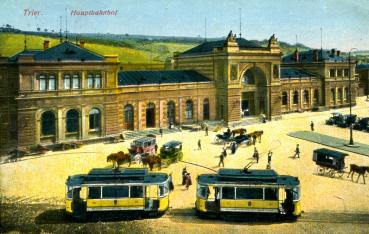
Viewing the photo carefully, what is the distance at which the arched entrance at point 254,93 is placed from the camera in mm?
53688

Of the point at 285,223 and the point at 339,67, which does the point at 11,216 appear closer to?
the point at 285,223

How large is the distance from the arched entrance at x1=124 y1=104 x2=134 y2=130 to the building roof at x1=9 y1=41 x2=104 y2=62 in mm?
6733

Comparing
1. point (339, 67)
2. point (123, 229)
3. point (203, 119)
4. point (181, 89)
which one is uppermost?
point (339, 67)

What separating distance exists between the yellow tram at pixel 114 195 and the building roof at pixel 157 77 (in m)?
23.3

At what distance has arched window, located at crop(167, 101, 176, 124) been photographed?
153 feet

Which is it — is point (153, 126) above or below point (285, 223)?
above

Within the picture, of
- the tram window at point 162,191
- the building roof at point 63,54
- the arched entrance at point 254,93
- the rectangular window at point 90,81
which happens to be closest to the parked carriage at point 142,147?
the rectangular window at point 90,81

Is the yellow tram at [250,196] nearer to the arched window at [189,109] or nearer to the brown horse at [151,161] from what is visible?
the brown horse at [151,161]

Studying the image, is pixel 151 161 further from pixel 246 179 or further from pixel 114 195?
A: pixel 246 179

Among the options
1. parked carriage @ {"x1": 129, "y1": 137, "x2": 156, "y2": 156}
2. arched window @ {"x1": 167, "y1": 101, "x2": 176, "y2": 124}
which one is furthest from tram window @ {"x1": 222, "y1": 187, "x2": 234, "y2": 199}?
arched window @ {"x1": 167, "y1": 101, "x2": 176, "y2": 124}

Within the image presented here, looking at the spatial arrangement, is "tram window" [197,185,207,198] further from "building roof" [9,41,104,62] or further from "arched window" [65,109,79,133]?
"building roof" [9,41,104,62]

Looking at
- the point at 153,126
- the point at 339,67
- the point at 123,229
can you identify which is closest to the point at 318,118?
the point at 339,67

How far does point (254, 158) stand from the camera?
32312 mm

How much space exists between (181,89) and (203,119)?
5.50 metres
